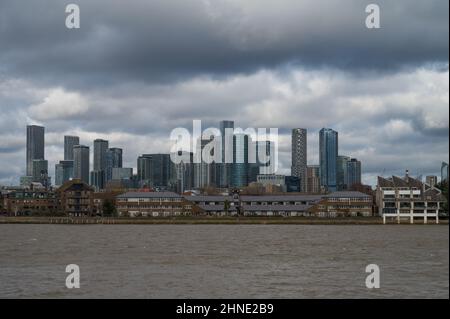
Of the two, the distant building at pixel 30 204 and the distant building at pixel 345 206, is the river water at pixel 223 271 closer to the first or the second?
the distant building at pixel 345 206

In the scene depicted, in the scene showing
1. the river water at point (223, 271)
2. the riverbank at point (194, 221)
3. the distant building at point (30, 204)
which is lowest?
the riverbank at point (194, 221)

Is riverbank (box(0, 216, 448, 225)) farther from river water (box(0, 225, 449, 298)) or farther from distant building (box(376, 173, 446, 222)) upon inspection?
river water (box(0, 225, 449, 298))

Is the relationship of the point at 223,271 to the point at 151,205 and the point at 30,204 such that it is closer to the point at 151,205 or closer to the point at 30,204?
the point at 151,205

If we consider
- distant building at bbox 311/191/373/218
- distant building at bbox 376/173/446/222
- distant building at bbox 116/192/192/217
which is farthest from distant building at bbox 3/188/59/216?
distant building at bbox 376/173/446/222

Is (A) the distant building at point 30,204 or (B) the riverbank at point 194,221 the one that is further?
(A) the distant building at point 30,204

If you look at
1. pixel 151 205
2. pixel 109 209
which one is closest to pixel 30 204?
pixel 109 209

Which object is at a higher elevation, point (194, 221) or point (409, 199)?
point (409, 199)

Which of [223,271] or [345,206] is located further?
[345,206]

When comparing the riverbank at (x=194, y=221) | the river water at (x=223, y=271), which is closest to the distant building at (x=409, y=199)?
the riverbank at (x=194, y=221)

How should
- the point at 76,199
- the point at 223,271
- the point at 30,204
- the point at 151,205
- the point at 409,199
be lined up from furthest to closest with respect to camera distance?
the point at 30,204 < the point at 76,199 < the point at 151,205 < the point at 409,199 < the point at 223,271

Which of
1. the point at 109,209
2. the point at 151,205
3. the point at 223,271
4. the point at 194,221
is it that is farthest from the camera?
the point at 151,205

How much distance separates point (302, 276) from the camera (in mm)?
50031

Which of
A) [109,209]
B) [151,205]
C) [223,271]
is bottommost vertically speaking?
[223,271]
